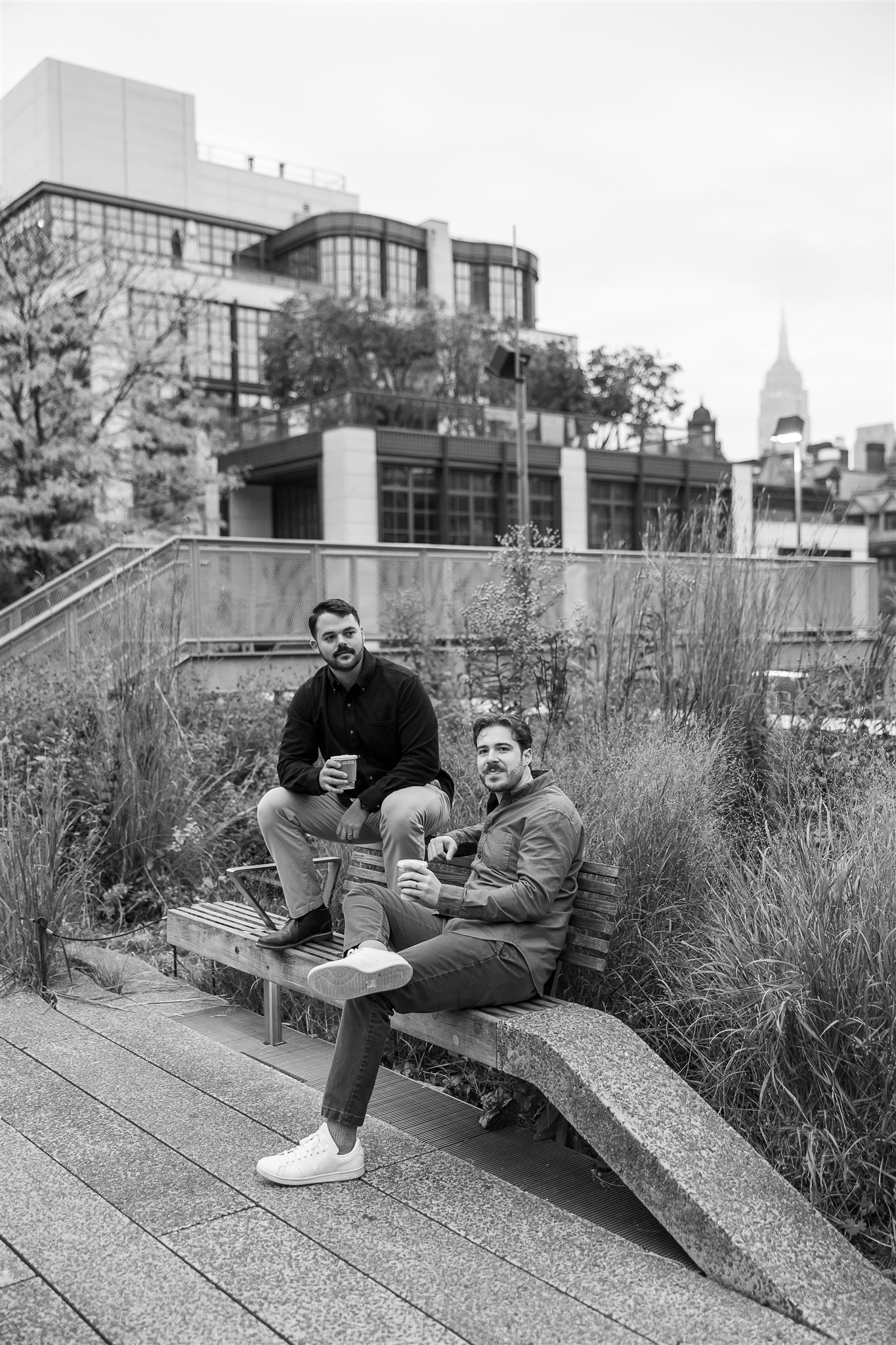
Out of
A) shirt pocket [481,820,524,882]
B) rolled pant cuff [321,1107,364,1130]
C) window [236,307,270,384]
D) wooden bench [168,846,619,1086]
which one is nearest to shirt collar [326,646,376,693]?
wooden bench [168,846,619,1086]

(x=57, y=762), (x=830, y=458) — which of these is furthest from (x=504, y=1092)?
(x=830, y=458)

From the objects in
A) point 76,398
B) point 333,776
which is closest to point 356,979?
point 333,776

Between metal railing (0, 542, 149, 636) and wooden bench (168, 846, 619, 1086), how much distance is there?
7.70m

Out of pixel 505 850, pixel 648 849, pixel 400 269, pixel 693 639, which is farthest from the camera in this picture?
pixel 400 269

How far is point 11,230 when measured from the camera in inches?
761

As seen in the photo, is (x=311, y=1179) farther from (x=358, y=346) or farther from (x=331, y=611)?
(x=358, y=346)

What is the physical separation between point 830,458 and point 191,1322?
84.9 m

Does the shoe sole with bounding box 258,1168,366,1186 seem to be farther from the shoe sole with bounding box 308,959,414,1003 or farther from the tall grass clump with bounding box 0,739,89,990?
the tall grass clump with bounding box 0,739,89,990

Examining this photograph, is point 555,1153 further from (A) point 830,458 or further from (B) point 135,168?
(A) point 830,458

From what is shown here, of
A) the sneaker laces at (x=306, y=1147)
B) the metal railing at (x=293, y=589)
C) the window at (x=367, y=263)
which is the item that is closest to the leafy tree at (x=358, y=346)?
the window at (x=367, y=263)

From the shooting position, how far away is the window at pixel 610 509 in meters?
38.4

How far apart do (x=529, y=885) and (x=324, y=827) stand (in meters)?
1.64

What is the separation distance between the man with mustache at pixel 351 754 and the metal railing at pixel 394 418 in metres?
28.9

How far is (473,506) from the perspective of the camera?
35.8 m
